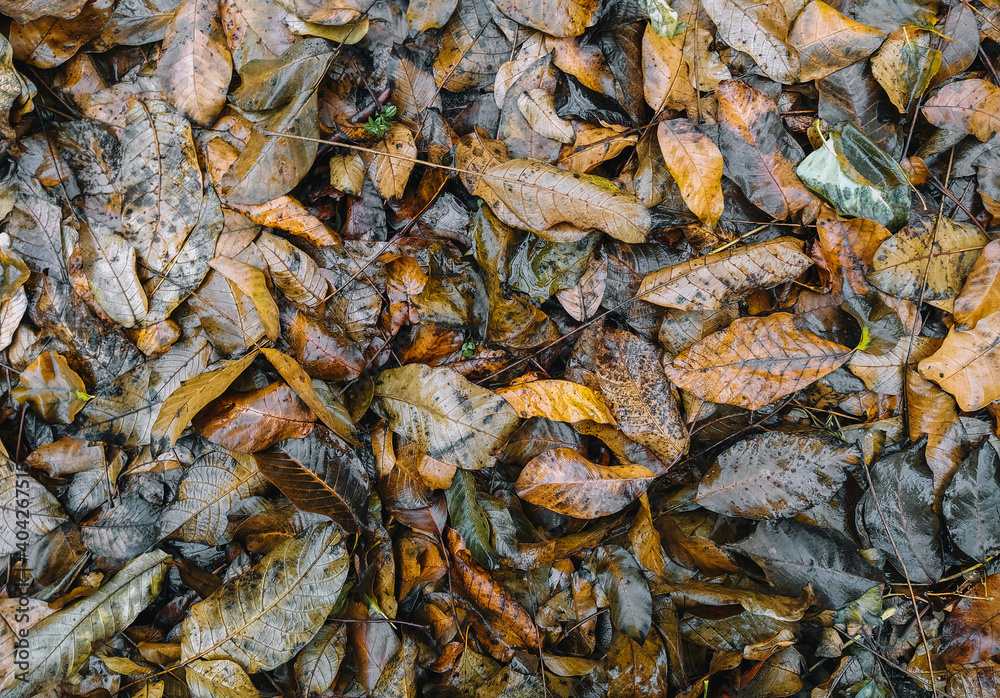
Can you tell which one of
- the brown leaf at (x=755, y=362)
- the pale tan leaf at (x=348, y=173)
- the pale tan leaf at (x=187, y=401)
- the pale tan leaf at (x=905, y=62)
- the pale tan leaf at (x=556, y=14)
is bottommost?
the brown leaf at (x=755, y=362)

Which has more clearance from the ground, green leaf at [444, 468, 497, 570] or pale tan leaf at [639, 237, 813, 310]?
pale tan leaf at [639, 237, 813, 310]

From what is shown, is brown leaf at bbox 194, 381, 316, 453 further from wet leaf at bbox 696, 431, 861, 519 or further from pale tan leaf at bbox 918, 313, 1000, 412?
pale tan leaf at bbox 918, 313, 1000, 412

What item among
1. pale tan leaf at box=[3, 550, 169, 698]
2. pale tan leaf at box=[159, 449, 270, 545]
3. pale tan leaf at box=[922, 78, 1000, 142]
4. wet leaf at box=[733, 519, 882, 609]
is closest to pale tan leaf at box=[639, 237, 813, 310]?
pale tan leaf at box=[922, 78, 1000, 142]

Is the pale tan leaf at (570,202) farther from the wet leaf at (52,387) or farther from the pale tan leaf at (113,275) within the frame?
the wet leaf at (52,387)

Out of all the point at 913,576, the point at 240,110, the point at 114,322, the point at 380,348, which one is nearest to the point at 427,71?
the point at 240,110

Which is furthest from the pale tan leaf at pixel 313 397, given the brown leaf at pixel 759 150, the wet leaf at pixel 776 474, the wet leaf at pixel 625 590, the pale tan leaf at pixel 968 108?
the pale tan leaf at pixel 968 108

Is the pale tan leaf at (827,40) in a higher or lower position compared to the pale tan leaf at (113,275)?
higher

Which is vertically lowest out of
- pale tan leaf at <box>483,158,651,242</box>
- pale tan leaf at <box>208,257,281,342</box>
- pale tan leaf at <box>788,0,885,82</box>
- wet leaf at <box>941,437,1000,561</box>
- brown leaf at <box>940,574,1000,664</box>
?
brown leaf at <box>940,574,1000,664</box>
